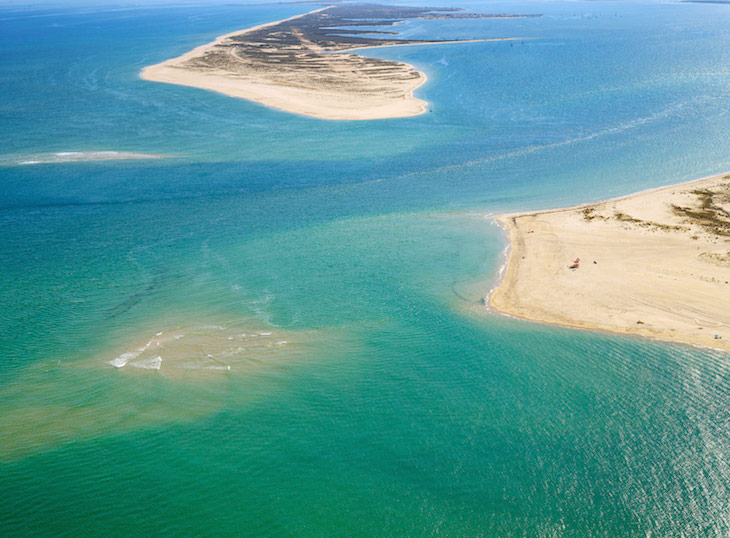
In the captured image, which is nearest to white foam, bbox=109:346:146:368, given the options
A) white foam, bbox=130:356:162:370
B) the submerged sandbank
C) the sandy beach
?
white foam, bbox=130:356:162:370

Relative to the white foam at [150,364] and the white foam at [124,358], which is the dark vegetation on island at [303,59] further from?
the white foam at [150,364]

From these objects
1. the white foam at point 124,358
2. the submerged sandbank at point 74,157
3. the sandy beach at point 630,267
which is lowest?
the white foam at point 124,358

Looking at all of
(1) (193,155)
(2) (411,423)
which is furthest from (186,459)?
(1) (193,155)

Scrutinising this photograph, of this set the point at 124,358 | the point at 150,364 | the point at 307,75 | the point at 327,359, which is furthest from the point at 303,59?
the point at 327,359

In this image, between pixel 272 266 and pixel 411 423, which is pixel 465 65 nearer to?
pixel 272 266

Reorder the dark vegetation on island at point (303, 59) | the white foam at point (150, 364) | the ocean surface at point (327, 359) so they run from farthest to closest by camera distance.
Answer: the dark vegetation on island at point (303, 59) → the white foam at point (150, 364) → the ocean surface at point (327, 359)

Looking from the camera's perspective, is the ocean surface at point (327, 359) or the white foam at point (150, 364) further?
the white foam at point (150, 364)

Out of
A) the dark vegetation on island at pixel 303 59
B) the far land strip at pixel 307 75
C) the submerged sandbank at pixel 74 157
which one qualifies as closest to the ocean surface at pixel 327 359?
the submerged sandbank at pixel 74 157

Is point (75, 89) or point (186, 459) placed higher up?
point (75, 89)
